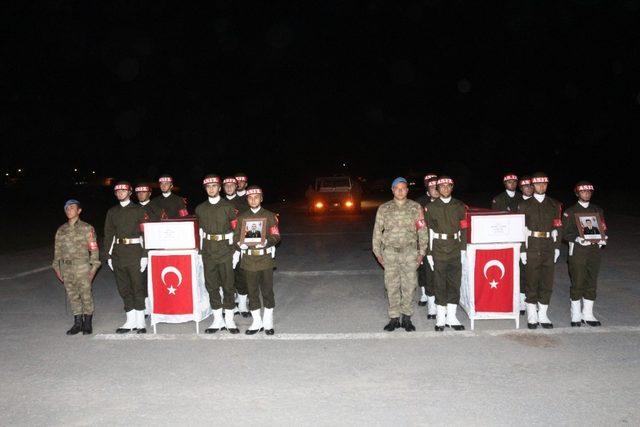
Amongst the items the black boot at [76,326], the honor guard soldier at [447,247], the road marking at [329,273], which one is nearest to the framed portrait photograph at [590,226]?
the honor guard soldier at [447,247]

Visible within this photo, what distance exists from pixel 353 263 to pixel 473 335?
19.8ft

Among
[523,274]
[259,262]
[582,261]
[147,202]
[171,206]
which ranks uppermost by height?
[147,202]

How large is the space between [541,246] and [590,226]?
655mm

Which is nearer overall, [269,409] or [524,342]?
[269,409]

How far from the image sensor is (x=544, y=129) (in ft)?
159

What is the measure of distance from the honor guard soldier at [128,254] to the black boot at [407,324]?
3550 millimetres


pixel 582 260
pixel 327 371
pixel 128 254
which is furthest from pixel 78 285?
pixel 582 260

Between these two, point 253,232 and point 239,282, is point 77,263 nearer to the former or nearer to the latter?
point 239,282

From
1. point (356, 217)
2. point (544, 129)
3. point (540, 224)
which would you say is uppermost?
point (544, 129)

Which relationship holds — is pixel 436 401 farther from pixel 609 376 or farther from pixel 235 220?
pixel 235 220

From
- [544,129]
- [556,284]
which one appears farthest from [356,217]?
[544,129]

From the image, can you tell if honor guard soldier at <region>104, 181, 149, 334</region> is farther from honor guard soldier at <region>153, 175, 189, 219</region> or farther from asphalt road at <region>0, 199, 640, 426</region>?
honor guard soldier at <region>153, 175, 189, 219</region>

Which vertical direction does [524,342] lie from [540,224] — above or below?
below

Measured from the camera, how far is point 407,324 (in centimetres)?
696
